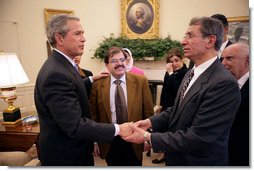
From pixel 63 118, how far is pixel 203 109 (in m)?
0.78

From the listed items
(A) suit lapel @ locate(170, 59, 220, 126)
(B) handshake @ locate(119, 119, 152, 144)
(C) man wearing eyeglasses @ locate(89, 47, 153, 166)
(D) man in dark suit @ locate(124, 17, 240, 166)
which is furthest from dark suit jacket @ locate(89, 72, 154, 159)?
(A) suit lapel @ locate(170, 59, 220, 126)

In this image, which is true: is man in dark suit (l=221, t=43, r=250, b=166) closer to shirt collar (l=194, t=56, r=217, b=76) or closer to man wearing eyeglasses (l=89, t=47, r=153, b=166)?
shirt collar (l=194, t=56, r=217, b=76)

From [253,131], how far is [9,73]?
202 cm

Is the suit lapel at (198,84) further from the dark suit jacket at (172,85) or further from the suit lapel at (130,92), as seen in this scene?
the dark suit jacket at (172,85)

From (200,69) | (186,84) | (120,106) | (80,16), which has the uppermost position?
(80,16)

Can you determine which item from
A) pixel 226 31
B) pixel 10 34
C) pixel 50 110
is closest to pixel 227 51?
pixel 226 31

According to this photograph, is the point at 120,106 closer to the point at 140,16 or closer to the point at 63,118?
the point at 63,118

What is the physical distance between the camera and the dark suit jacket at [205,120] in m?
1.13

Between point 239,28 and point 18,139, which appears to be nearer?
point 239,28

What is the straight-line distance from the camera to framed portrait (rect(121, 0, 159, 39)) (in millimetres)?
2933

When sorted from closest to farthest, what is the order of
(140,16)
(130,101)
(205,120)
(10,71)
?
(205,120)
(130,101)
(10,71)
(140,16)

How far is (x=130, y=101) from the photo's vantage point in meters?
1.88

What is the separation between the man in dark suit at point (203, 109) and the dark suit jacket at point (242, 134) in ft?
0.55

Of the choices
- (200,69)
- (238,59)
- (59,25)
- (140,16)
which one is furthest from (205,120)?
(140,16)
